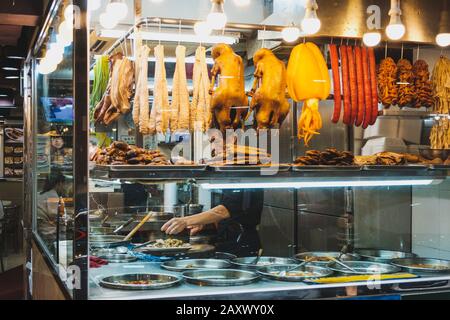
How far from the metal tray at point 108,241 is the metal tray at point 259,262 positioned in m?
0.73

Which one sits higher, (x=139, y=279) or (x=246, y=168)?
(x=246, y=168)

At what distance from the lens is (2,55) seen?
783 cm

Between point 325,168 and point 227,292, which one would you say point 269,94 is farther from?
point 227,292

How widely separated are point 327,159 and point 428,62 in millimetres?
1603

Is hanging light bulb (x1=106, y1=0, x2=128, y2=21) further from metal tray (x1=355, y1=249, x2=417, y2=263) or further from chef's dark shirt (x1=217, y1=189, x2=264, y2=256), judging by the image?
metal tray (x1=355, y1=249, x2=417, y2=263)

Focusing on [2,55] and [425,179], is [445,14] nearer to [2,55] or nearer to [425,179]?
[425,179]

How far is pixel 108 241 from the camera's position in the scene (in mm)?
3293

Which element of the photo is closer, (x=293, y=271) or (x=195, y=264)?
(x=293, y=271)

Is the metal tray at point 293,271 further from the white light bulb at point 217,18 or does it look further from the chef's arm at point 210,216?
the white light bulb at point 217,18

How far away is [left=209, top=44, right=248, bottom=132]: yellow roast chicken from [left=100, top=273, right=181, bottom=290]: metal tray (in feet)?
3.09

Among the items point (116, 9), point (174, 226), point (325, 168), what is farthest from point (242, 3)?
point (325, 168)

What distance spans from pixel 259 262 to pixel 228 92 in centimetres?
94

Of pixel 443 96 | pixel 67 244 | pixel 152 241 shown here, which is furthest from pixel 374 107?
pixel 67 244

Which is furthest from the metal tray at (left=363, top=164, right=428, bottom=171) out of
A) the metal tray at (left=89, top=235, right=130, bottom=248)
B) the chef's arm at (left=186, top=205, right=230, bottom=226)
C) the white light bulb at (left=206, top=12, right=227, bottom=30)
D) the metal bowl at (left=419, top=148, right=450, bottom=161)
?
the metal tray at (left=89, top=235, right=130, bottom=248)
